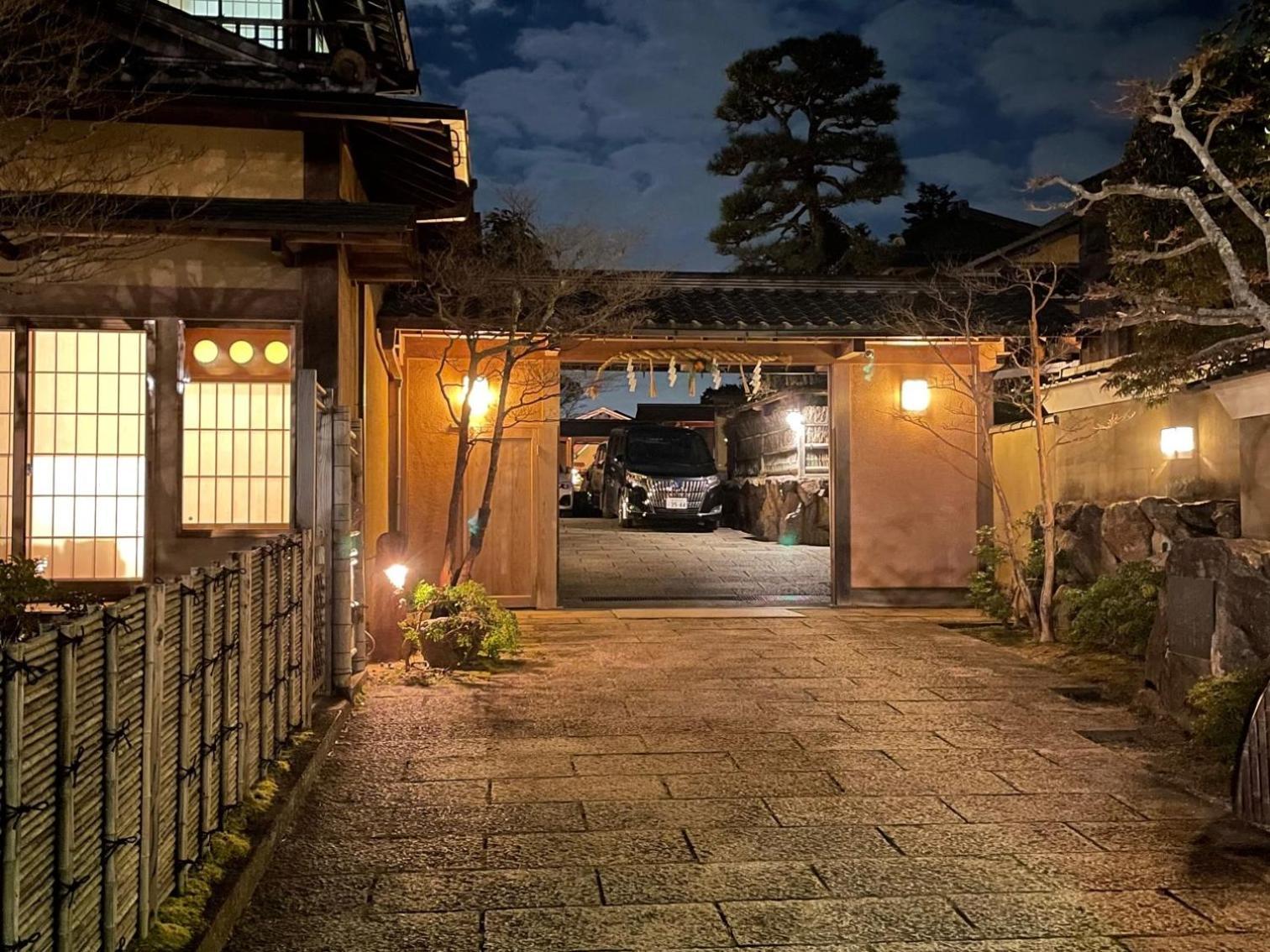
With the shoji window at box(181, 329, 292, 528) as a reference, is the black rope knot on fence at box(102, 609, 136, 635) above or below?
below

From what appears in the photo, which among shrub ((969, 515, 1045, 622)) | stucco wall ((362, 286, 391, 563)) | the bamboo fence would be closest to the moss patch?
the bamboo fence

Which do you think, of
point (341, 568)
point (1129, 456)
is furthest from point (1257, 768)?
point (341, 568)

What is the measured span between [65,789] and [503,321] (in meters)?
9.52

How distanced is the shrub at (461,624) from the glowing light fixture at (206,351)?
2.90 metres

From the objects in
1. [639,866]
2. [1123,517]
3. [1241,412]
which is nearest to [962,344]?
[1123,517]

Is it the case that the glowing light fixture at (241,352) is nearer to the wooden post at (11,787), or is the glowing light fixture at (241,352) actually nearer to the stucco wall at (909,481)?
the wooden post at (11,787)

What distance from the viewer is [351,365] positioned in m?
10.5

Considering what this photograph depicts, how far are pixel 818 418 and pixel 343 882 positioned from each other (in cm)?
2220

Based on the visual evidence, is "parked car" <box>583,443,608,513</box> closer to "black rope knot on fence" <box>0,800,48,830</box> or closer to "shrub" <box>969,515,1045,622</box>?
"shrub" <box>969,515,1045,622</box>

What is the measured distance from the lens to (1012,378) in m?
16.4

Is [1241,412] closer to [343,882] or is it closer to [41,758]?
[343,882]

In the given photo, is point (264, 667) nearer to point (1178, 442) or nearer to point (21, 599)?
point (21, 599)

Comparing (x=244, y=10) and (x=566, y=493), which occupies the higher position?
(x=244, y=10)

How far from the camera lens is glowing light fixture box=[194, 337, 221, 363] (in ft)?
33.1
